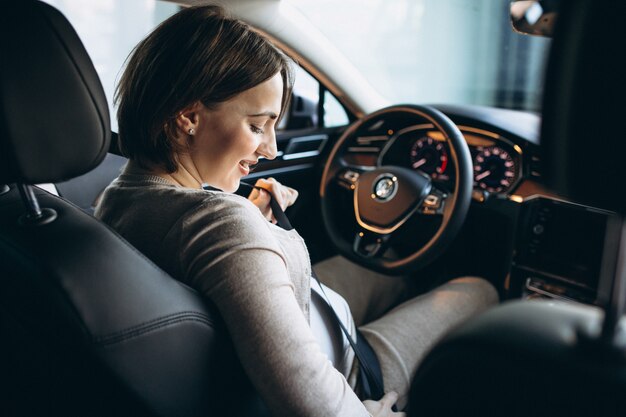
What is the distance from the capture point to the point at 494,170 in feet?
5.72

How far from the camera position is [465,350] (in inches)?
16.0

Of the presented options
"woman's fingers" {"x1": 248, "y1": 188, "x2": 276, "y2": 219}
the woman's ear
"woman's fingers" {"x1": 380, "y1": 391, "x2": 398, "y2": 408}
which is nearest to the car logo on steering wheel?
"woman's fingers" {"x1": 248, "y1": 188, "x2": 276, "y2": 219}

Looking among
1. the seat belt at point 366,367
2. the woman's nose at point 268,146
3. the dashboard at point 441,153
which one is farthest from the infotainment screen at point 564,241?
the woman's nose at point 268,146

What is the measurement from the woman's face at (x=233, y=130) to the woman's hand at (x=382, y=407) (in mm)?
529

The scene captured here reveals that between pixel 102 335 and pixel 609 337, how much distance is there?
512 mm

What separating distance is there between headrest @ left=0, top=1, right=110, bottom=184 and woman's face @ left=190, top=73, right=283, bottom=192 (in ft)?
0.87

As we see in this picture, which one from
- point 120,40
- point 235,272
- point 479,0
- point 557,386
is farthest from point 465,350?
point 479,0

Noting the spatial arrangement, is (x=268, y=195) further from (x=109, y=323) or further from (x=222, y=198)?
(x=109, y=323)

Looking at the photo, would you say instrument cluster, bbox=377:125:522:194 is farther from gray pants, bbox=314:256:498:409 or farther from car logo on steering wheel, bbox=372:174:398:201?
gray pants, bbox=314:256:498:409

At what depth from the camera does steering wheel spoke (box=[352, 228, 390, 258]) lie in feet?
5.40

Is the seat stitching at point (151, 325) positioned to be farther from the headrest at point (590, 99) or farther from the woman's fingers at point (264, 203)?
the woman's fingers at point (264, 203)

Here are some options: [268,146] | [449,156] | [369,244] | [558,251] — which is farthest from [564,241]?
[268,146]

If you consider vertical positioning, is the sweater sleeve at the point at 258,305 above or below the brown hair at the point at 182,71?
below

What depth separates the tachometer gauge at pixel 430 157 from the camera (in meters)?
1.85
